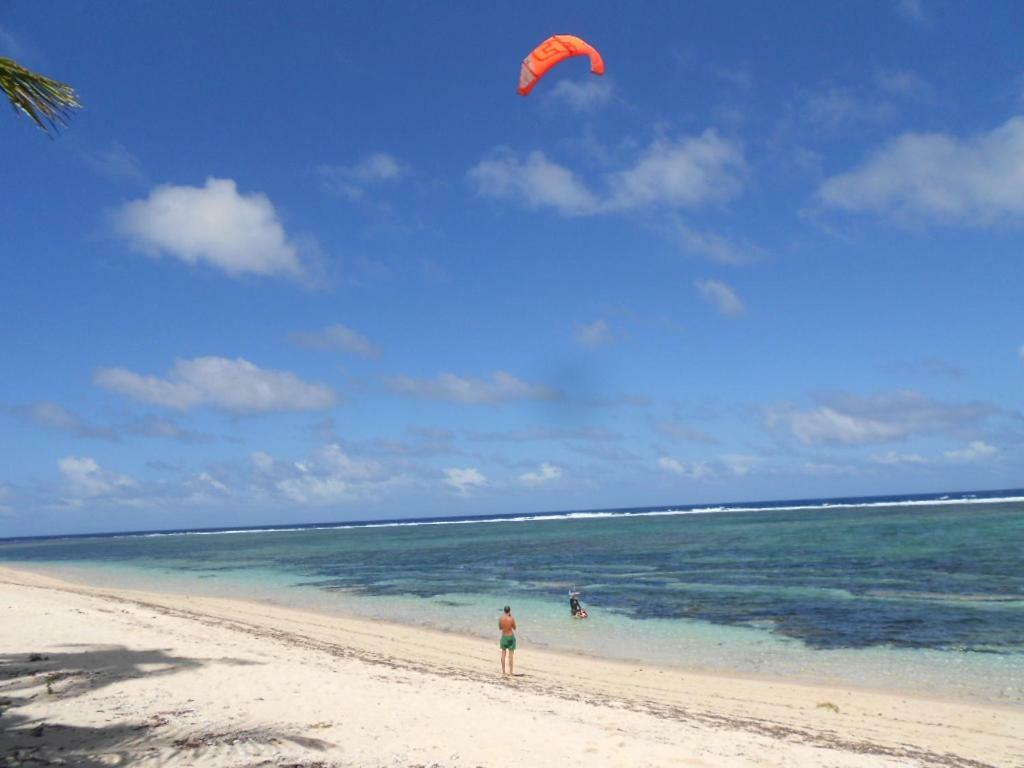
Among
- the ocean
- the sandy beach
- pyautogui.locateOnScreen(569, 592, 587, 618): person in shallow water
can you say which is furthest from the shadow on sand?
pyautogui.locateOnScreen(569, 592, 587, 618): person in shallow water

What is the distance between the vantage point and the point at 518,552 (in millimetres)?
57500

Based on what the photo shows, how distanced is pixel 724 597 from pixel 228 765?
21284mm

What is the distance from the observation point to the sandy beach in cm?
862

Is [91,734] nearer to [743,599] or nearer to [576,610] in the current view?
[576,610]

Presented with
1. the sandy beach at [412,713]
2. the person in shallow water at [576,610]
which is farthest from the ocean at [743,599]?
the sandy beach at [412,713]

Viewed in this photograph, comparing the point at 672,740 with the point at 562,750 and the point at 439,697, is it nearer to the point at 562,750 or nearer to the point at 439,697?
the point at 562,750

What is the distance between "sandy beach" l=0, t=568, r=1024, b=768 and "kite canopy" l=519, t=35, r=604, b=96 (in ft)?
38.6

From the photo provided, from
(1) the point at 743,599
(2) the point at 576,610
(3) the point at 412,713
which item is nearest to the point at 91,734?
(3) the point at 412,713

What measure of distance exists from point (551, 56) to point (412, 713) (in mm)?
12386

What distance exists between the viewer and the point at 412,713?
34.0ft

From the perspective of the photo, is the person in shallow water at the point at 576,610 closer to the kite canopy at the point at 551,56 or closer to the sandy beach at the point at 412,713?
the sandy beach at the point at 412,713

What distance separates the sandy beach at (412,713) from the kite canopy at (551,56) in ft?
38.6

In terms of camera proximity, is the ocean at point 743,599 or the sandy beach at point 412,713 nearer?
the sandy beach at point 412,713

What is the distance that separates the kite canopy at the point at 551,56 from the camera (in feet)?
48.6
